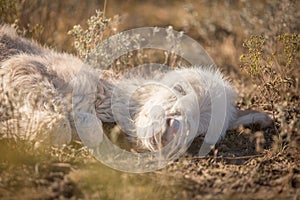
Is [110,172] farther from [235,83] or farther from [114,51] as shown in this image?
[235,83]

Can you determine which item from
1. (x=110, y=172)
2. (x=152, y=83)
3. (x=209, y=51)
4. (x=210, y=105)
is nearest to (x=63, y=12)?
(x=209, y=51)

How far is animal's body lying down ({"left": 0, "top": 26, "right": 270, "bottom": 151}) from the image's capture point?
392 cm

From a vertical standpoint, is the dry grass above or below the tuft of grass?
below

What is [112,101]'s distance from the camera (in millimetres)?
4422

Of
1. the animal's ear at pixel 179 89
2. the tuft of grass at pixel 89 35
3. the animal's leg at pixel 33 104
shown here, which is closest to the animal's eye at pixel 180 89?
the animal's ear at pixel 179 89

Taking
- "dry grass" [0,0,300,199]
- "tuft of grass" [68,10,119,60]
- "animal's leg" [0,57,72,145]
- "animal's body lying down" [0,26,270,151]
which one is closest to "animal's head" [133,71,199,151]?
"animal's body lying down" [0,26,270,151]

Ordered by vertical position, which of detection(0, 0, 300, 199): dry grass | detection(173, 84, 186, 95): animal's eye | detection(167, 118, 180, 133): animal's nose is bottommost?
detection(0, 0, 300, 199): dry grass

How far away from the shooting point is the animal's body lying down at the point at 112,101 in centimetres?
392

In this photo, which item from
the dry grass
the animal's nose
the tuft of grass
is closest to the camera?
the dry grass

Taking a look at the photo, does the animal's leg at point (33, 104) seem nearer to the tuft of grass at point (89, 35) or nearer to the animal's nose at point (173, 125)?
the animal's nose at point (173, 125)

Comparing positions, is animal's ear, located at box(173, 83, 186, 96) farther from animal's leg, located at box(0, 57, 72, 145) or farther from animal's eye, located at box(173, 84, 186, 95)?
animal's leg, located at box(0, 57, 72, 145)

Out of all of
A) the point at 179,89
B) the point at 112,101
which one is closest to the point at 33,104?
the point at 112,101

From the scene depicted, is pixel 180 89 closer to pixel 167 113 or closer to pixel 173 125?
pixel 167 113

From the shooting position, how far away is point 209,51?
24.8ft
